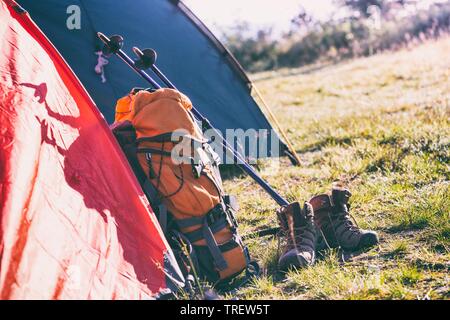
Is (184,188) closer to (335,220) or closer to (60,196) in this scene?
(60,196)

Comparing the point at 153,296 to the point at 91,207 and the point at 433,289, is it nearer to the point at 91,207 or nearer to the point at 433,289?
the point at 91,207

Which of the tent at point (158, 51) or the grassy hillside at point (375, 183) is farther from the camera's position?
the tent at point (158, 51)

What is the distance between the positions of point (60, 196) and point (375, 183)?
2.42 meters

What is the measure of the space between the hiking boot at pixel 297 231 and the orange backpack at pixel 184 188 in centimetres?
25

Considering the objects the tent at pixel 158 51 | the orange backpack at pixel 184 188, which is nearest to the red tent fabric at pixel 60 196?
the orange backpack at pixel 184 188

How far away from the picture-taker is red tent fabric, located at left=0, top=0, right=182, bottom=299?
240 cm

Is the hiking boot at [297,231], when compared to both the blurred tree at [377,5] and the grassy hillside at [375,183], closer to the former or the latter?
the grassy hillside at [375,183]

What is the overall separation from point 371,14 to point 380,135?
53.6 feet

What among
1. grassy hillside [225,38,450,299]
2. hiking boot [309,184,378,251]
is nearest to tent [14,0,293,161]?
grassy hillside [225,38,450,299]

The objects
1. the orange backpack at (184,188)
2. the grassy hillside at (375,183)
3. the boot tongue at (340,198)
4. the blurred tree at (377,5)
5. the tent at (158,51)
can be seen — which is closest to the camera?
the grassy hillside at (375,183)

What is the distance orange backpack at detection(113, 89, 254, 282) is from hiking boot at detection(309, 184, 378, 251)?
1.87 feet

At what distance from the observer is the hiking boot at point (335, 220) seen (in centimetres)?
326

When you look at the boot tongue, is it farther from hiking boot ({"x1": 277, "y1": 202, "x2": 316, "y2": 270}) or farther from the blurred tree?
the blurred tree
